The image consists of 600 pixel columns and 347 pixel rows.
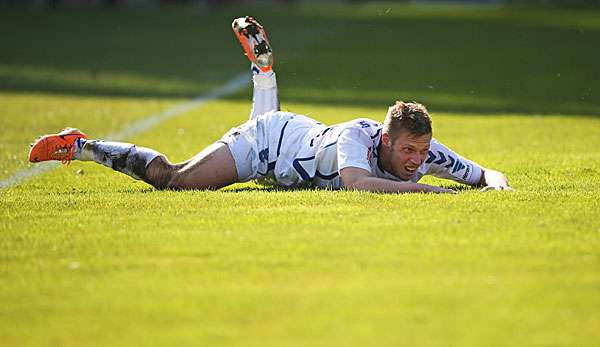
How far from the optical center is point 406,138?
25.5 ft

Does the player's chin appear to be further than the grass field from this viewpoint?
Yes

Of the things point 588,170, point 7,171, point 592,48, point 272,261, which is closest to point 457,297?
point 272,261

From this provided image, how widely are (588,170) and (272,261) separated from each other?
14.0 feet

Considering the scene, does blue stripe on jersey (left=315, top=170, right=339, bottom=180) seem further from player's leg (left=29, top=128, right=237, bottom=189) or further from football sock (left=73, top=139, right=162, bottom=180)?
football sock (left=73, top=139, right=162, bottom=180)

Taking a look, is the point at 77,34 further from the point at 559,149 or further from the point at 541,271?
the point at 541,271

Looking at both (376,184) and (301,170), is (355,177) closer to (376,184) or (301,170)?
(376,184)

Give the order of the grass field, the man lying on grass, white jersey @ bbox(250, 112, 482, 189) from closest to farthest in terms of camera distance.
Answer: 1. the grass field
2. the man lying on grass
3. white jersey @ bbox(250, 112, 482, 189)

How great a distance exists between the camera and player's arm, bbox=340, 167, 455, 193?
7734 millimetres

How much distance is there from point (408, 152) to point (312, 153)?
76cm

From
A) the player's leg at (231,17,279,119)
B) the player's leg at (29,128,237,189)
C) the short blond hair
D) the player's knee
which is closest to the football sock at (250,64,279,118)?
the player's leg at (231,17,279,119)

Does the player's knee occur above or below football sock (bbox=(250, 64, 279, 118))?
below

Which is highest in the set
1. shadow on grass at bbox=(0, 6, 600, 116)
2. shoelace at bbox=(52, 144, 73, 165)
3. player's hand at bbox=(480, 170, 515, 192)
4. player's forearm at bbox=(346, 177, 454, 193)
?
player's forearm at bbox=(346, 177, 454, 193)

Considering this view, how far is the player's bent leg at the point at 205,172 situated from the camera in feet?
27.8

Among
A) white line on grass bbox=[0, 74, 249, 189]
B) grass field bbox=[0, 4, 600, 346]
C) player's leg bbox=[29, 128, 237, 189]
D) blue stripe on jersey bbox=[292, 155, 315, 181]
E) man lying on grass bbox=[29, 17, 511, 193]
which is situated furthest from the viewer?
white line on grass bbox=[0, 74, 249, 189]
